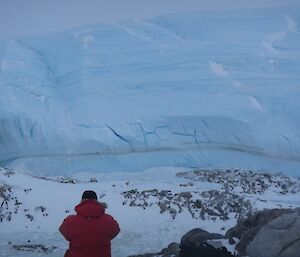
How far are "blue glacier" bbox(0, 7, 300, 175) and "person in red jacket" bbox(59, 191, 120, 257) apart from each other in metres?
10.8

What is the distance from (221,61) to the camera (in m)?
17.4

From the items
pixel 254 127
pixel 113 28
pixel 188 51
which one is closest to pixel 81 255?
pixel 254 127

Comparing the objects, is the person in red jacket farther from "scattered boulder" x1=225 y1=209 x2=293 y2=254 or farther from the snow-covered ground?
the snow-covered ground

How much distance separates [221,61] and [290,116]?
356cm

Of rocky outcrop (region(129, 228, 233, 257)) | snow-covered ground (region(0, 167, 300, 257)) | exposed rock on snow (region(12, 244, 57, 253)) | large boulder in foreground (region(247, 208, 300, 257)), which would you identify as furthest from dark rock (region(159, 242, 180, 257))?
exposed rock on snow (region(12, 244, 57, 253))

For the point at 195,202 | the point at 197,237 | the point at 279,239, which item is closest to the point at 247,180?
the point at 195,202

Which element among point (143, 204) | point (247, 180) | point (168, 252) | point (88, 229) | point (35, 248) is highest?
point (88, 229)

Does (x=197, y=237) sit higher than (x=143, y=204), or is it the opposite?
(x=197, y=237)

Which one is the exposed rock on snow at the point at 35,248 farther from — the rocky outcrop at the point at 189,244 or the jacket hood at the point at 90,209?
the jacket hood at the point at 90,209

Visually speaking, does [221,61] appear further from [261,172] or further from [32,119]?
[32,119]

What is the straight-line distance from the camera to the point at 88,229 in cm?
376

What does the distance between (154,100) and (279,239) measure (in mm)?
10752

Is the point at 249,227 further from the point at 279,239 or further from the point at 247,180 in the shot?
the point at 247,180

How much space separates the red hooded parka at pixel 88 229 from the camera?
3.77 meters
